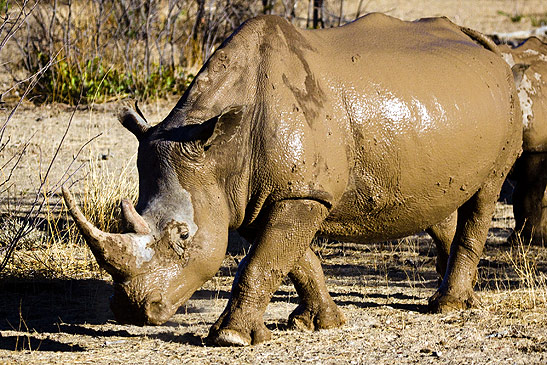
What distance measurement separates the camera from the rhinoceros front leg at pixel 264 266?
4.84 metres

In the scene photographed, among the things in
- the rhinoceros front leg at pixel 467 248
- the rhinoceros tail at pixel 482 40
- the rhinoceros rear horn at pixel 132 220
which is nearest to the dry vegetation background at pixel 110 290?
the rhinoceros front leg at pixel 467 248

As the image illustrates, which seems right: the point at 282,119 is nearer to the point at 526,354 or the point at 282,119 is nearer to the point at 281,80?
the point at 281,80

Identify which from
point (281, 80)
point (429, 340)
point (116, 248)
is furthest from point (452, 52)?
point (116, 248)

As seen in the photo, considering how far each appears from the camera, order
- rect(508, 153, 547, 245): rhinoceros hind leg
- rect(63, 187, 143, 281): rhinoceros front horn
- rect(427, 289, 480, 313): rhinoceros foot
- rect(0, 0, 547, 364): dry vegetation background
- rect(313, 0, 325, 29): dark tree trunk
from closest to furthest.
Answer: rect(63, 187, 143, 281): rhinoceros front horn → rect(0, 0, 547, 364): dry vegetation background → rect(427, 289, 480, 313): rhinoceros foot → rect(508, 153, 547, 245): rhinoceros hind leg → rect(313, 0, 325, 29): dark tree trunk

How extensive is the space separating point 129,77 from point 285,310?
6.74 metres

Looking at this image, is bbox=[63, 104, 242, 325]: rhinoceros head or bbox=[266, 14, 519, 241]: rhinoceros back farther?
bbox=[266, 14, 519, 241]: rhinoceros back

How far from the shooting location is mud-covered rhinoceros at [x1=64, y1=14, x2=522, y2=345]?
180 inches

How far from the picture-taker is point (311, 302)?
17.7ft

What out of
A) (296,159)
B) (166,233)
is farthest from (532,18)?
(166,233)

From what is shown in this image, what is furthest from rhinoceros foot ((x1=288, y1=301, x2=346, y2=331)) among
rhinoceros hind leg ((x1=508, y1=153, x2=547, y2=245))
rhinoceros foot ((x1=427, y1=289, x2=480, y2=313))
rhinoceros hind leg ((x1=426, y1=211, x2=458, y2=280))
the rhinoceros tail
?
rhinoceros hind leg ((x1=508, y1=153, x2=547, y2=245))

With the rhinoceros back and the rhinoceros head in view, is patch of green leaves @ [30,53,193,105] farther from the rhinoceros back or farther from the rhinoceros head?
the rhinoceros head

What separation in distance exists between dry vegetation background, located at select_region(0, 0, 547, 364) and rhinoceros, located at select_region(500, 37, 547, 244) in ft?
1.01

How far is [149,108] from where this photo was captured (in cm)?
1150

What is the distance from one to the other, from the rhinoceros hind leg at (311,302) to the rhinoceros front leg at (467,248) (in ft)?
2.81
